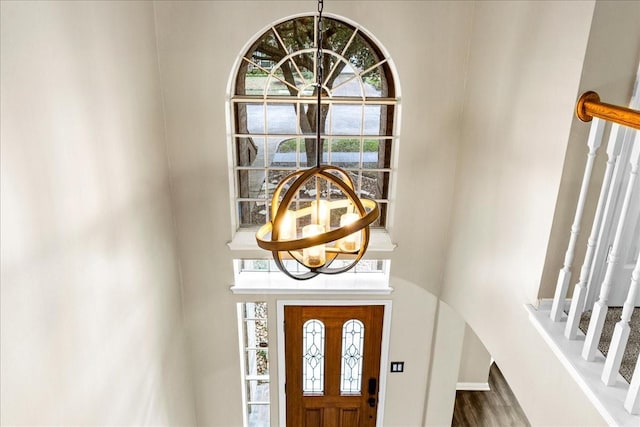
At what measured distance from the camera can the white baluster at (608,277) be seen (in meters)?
1.98

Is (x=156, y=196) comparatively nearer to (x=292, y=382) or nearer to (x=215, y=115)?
(x=215, y=115)

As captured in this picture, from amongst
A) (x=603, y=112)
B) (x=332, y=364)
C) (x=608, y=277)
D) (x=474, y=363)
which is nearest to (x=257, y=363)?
(x=332, y=364)

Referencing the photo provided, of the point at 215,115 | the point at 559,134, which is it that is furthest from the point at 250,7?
the point at 559,134

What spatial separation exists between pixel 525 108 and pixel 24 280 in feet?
8.36

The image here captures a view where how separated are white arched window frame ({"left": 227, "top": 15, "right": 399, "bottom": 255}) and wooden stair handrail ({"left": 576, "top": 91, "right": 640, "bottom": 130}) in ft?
5.60

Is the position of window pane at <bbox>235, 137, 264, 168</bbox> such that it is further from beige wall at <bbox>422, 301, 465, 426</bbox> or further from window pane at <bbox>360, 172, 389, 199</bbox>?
beige wall at <bbox>422, 301, 465, 426</bbox>

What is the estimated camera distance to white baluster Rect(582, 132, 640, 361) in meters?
1.98

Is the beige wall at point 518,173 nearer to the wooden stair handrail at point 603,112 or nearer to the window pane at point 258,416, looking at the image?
the wooden stair handrail at point 603,112

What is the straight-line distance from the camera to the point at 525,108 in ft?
9.21

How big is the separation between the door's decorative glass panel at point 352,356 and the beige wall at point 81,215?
1650mm

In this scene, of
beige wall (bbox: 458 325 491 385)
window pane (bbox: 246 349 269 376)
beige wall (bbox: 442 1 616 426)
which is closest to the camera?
beige wall (bbox: 442 1 616 426)

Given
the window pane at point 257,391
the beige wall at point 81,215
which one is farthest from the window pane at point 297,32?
the window pane at point 257,391

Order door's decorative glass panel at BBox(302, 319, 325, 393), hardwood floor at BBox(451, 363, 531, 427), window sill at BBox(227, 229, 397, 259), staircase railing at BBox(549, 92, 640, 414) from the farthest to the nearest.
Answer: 1. hardwood floor at BBox(451, 363, 531, 427)
2. door's decorative glass panel at BBox(302, 319, 325, 393)
3. window sill at BBox(227, 229, 397, 259)
4. staircase railing at BBox(549, 92, 640, 414)

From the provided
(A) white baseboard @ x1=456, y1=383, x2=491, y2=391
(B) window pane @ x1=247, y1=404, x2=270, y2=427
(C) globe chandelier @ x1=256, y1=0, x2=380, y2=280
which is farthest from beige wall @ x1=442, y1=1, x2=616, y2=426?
A: (A) white baseboard @ x1=456, y1=383, x2=491, y2=391
